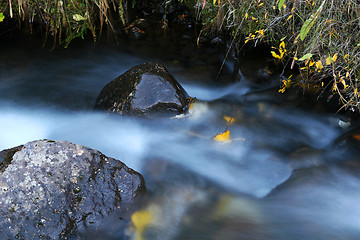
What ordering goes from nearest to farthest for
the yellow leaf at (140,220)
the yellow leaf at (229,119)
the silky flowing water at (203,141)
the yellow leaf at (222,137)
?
1. the yellow leaf at (140,220)
2. the silky flowing water at (203,141)
3. the yellow leaf at (222,137)
4. the yellow leaf at (229,119)

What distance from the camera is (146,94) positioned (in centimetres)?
320

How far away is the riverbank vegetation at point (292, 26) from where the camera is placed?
272cm

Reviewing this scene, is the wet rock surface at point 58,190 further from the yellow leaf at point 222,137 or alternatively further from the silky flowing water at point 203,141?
the yellow leaf at point 222,137

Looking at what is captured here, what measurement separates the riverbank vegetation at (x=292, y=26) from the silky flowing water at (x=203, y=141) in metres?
0.35

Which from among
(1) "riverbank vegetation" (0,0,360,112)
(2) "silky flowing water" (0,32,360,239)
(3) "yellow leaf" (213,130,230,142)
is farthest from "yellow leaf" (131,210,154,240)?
(1) "riverbank vegetation" (0,0,360,112)

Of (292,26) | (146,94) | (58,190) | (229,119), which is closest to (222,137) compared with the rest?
(229,119)

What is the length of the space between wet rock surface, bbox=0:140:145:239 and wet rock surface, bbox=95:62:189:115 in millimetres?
1044

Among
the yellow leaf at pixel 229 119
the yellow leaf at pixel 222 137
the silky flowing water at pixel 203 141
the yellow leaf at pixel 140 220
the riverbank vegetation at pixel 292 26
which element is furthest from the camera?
the yellow leaf at pixel 229 119

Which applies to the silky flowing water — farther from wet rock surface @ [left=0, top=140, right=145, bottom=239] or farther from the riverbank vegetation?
the riverbank vegetation

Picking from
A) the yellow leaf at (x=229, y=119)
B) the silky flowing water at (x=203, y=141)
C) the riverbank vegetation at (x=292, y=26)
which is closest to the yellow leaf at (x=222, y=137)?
the silky flowing water at (x=203, y=141)

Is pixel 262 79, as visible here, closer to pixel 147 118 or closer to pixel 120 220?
pixel 147 118

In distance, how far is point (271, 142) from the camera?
318cm

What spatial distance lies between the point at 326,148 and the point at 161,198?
5.49 feet

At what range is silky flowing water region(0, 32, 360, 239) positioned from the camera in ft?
7.62
